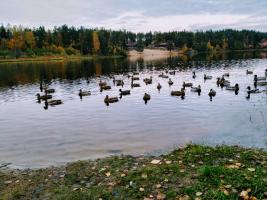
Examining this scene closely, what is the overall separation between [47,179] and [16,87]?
5275cm

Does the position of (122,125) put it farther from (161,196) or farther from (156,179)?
(161,196)

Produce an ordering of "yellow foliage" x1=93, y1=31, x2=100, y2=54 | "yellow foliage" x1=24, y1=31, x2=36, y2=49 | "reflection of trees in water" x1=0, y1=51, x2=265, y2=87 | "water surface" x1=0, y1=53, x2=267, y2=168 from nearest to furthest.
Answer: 1. "water surface" x1=0, y1=53, x2=267, y2=168
2. "reflection of trees in water" x1=0, y1=51, x2=265, y2=87
3. "yellow foliage" x1=24, y1=31, x2=36, y2=49
4. "yellow foliage" x1=93, y1=31, x2=100, y2=54

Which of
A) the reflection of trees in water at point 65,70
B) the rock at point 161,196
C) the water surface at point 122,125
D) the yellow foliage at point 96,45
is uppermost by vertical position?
the yellow foliage at point 96,45

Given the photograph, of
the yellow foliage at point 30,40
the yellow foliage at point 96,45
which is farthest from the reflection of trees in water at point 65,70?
the yellow foliage at point 96,45

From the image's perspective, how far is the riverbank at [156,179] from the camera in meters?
9.95

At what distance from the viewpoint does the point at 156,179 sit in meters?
11.4

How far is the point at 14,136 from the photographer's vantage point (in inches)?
1094

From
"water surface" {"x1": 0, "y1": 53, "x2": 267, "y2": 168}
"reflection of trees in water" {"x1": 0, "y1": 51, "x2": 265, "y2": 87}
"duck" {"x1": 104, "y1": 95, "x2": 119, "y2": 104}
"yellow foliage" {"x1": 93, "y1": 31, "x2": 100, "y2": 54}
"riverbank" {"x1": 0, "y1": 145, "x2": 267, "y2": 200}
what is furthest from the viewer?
"yellow foliage" {"x1": 93, "y1": 31, "x2": 100, "y2": 54}

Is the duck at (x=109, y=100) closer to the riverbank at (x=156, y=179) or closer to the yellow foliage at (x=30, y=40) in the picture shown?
the riverbank at (x=156, y=179)

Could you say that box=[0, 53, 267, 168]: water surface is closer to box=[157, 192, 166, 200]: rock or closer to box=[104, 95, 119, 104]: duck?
box=[104, 95, 119, 104]: duck

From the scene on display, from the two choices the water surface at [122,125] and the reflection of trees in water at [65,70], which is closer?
the water surface at [122,125]

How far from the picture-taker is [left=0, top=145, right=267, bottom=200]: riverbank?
995 centimetres

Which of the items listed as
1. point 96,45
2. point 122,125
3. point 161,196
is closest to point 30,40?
point 96,45

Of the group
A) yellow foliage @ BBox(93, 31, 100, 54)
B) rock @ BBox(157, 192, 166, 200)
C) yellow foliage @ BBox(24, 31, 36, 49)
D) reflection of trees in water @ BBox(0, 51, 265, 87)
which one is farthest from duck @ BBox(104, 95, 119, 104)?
yellow foliage @ BBox(93, 31, 100, 54)
